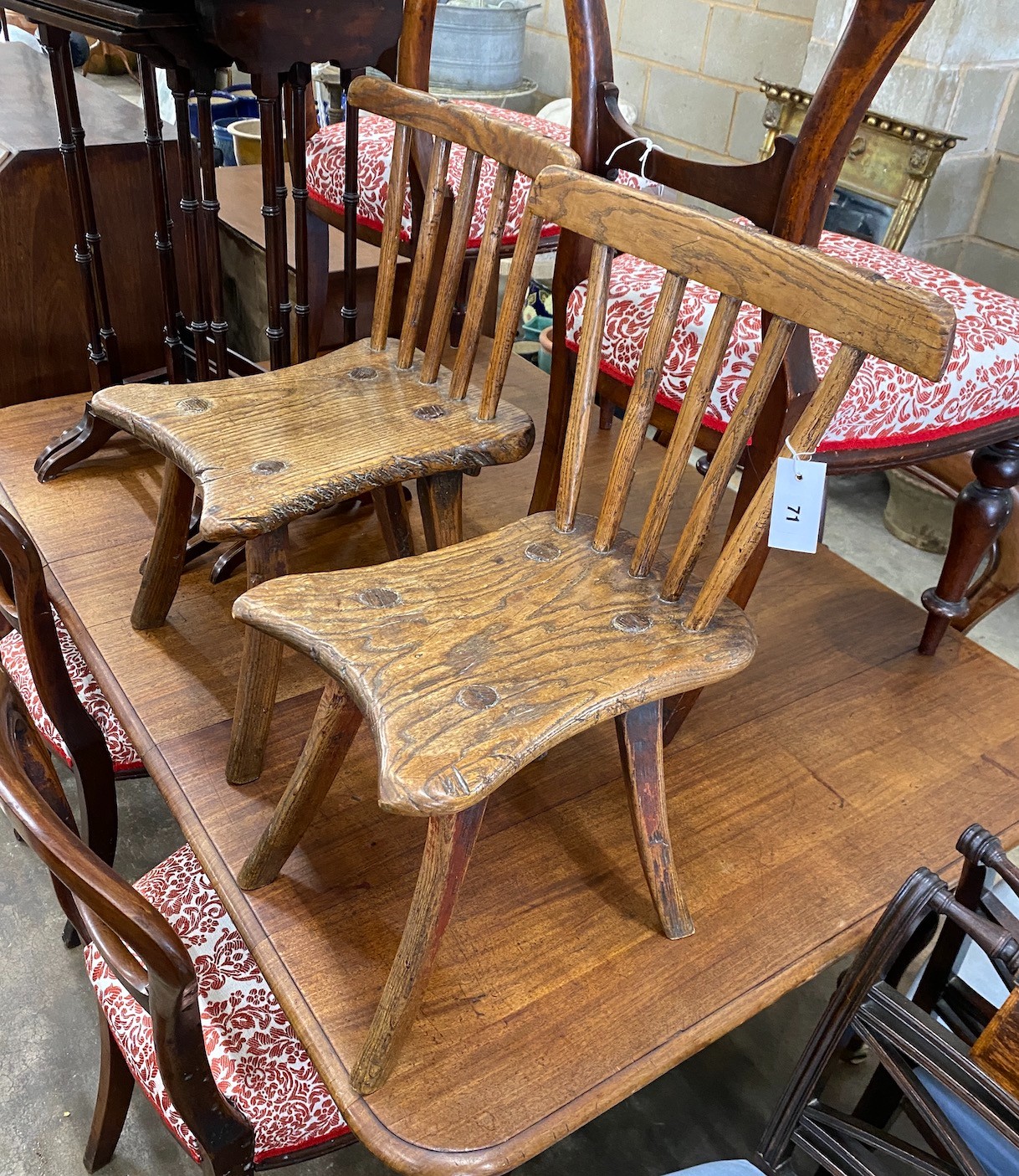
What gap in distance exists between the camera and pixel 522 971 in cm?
106

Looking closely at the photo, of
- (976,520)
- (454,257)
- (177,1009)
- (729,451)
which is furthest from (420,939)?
(976,520)

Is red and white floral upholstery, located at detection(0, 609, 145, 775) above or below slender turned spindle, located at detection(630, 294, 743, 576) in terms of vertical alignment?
below

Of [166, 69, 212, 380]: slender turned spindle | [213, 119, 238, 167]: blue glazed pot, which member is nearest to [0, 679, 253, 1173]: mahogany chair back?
[166, 69, 212, 380]: slender turned spindle

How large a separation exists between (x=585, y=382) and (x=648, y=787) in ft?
1.53

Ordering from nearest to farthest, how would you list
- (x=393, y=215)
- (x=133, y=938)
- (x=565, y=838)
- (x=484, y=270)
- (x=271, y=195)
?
(x=133, y=938) → (x=565, y=838) → (x=484, y=270) → (x=393, y=215) → (x=271, y=195)

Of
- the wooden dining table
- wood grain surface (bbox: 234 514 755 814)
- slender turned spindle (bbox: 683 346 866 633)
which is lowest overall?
the wooden dining table

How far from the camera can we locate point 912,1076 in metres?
0.91

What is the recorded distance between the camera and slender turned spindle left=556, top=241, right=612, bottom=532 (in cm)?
114

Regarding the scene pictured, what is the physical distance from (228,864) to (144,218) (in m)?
1.59

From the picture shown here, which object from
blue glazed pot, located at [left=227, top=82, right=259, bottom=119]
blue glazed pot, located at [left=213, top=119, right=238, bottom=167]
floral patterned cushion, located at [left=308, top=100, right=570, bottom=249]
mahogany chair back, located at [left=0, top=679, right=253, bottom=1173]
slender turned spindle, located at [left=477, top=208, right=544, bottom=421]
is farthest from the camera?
blue glazed pot, located at [left=227, top=82, right=259, bottom=119]

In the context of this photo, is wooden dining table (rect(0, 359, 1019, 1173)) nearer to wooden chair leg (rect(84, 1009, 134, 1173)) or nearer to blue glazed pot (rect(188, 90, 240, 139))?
wooden chair leg (rect(84, 1009, 134, 1173))

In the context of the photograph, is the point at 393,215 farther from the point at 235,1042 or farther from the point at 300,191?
the point at 235,1042

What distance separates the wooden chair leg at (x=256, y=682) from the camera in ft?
3.82

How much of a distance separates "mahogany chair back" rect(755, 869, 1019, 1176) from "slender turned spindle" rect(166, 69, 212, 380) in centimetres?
141
